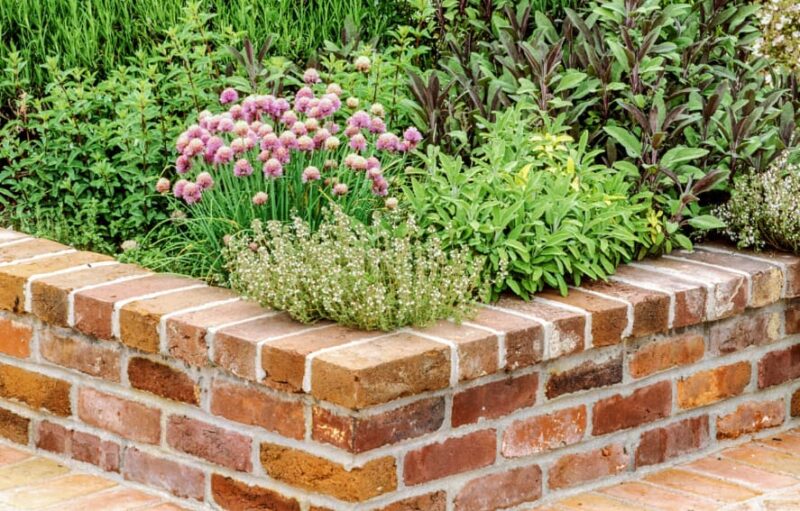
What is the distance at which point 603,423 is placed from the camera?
3932 millimetres

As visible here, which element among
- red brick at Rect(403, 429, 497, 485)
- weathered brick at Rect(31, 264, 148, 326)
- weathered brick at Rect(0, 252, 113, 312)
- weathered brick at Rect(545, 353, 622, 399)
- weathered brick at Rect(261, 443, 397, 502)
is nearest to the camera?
weathered brick at Rect(261, 443, 397, 502)

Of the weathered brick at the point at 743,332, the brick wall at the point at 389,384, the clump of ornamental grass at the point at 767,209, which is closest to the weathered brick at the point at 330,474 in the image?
the brick wall at the point at 389,384

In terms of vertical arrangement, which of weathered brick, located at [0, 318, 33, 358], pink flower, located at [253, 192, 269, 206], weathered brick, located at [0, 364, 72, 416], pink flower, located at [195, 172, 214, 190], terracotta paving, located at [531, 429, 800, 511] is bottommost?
terracotta paving, located at [531, 429, 800, 511]

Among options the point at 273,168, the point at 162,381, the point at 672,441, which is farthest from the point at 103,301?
the point at 672,441

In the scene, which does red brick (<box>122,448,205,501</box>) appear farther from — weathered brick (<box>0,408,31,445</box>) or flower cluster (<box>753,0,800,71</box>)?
flower cluster (<box>753,0,800,71</box>)

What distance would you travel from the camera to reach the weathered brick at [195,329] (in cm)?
358

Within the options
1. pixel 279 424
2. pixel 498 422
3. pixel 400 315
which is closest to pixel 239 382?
pixel 279 424

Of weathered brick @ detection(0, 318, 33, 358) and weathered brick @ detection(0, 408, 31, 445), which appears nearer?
weathered brick @ detection(0, 318, 33, 358)

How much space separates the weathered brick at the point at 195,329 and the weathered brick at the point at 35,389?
54cm

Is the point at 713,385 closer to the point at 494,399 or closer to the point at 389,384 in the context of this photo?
the point at 494,399

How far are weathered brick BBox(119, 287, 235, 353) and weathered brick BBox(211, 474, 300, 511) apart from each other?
40 cm

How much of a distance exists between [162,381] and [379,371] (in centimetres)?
75

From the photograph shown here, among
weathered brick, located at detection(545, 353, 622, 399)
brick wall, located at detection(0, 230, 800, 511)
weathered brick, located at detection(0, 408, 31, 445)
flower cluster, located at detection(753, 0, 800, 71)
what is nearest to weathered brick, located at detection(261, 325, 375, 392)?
brick wall, located at detection(0, 230, 800, 511)

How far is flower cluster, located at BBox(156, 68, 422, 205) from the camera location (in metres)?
3.99
